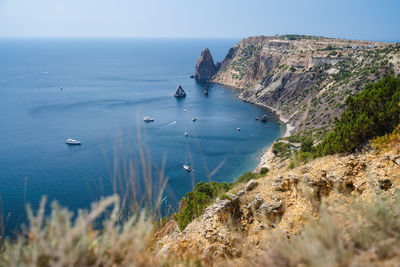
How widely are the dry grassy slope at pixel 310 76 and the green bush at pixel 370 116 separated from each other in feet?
111

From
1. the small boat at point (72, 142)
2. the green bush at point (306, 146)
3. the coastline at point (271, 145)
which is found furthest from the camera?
the small boat at point (72, 142)

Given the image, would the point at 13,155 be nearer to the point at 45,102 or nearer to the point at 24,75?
the point at 45,102

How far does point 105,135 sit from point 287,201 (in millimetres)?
52349

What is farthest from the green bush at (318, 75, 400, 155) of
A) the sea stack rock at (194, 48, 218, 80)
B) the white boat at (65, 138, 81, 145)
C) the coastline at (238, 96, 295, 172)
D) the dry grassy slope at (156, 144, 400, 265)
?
the sea stack rock at (194, 48, 218, 80)

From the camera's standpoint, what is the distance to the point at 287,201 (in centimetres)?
970

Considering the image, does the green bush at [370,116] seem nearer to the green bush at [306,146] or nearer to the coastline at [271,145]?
the green bush at [306,146]

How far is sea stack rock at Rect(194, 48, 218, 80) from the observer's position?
13050cm

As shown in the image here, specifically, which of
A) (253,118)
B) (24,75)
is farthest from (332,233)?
(24,75)

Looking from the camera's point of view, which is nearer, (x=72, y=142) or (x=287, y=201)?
(x=287, y=201)

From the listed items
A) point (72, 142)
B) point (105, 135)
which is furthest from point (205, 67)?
point (72, 142)

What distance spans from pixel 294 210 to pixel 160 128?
5699cm

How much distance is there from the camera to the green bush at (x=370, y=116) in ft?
32.3

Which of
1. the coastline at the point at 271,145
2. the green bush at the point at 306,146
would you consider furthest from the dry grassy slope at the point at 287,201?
the coastline at the point at 271,145

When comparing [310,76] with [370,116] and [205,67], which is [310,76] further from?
[370,116]
